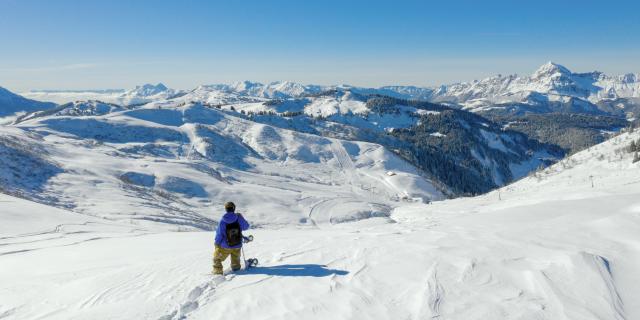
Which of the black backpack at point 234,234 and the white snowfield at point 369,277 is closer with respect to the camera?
the white snowfield at point 369,277

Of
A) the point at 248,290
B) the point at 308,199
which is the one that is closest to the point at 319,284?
the point at 248,290

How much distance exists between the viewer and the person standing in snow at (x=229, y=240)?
11.4 metres

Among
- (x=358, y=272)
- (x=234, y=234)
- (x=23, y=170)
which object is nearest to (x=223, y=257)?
(x=234, y=234)

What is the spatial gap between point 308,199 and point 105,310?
75.7 metres

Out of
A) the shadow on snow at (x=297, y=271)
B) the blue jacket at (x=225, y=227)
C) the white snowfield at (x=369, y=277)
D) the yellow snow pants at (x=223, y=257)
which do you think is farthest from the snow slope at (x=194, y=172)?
the shadow on snow at (x=297, y=271)

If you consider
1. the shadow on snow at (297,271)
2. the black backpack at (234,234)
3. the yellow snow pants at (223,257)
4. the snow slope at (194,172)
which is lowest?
the snow slope at (194,172)

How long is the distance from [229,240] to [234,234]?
0.81ft

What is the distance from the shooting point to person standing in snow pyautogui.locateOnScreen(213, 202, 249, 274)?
11.4 m

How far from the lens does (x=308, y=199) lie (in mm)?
83688

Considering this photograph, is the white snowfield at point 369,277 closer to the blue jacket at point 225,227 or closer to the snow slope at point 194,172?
the blue jacket at point 225,227

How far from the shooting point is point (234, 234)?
11859 mm

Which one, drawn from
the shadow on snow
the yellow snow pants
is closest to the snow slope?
the yellow snow pants

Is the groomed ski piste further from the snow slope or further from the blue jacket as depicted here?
the snow slope

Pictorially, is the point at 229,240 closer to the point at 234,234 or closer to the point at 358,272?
the point at 234,234
